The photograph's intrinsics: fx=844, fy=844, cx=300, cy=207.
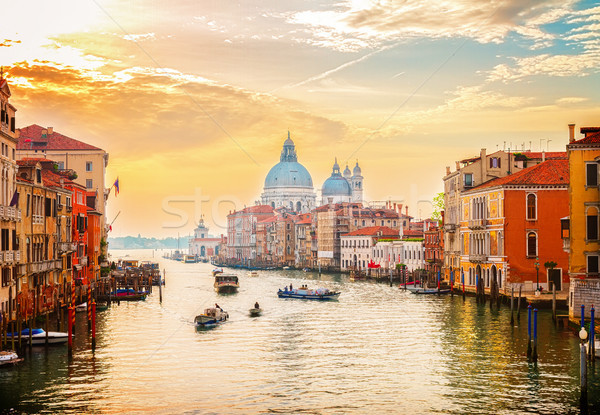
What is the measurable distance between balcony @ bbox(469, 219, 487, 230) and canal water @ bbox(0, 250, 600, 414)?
10.8 meters

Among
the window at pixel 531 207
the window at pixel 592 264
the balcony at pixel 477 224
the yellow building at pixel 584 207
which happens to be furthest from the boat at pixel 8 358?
the balcony at pixel 477 224

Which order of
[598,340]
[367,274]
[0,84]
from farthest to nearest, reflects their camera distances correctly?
[367,274]
[0,84]
[598,340]

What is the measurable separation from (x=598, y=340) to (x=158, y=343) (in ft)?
51.8

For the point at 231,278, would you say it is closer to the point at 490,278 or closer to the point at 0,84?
the point at 490,278

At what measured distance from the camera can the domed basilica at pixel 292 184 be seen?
610 ft

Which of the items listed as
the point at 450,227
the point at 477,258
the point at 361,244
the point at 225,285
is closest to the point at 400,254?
the point at 361,244

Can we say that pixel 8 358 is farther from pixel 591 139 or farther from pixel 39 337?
pixel 591 139

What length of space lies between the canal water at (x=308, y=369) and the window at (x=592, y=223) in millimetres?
3873

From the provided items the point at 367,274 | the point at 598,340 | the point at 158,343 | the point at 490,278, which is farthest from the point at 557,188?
the point at 367,274

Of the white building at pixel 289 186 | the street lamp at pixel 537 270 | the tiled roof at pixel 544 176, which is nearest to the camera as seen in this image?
the street lamp at pixel 537 270

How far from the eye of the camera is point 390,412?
2023 cm

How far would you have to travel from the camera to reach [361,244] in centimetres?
10325

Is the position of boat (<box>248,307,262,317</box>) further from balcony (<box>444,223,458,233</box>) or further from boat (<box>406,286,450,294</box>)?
balcony (<box>444,223,458,233</box>)

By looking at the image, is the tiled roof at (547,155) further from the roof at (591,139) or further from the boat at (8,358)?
the boat at (8,358)
